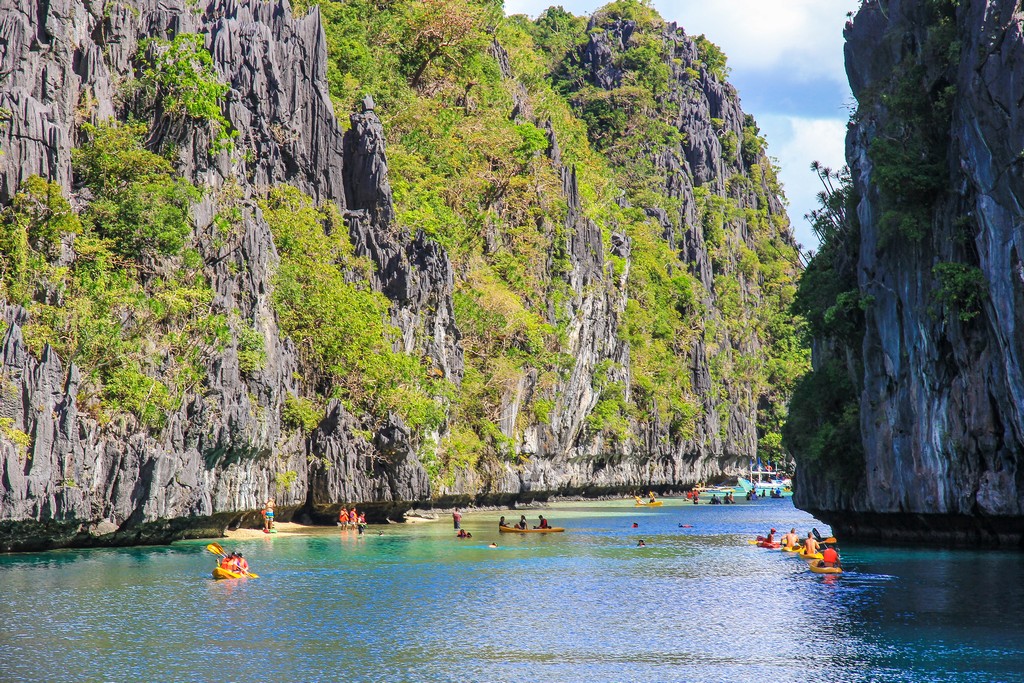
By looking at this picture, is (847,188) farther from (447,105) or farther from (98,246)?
(447,105)

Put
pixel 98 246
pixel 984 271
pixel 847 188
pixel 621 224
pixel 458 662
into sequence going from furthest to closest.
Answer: pixel 621 224 < pixel 847 188 < pixel 98 246 < pixel 984 271 < pixel 458 662

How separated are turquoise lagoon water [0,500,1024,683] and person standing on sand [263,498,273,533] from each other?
451cm

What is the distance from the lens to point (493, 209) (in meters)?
76.2

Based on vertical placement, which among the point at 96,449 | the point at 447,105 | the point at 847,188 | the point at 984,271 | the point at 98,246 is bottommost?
the point at 96,449

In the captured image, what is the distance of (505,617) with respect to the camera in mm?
28266

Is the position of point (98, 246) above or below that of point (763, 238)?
below

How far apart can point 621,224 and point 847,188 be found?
5576 centimetres

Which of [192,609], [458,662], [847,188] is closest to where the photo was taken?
[458,662]

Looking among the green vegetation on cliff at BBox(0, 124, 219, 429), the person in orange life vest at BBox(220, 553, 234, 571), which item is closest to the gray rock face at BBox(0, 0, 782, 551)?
the green vegetation on cliff at BBox(0, 124, 219, 429)

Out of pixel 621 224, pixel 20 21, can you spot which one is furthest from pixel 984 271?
pixel 621 224

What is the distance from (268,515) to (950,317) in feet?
100

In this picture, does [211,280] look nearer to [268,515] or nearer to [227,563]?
[268,515]

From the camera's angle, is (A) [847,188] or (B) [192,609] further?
(A) [847,188]

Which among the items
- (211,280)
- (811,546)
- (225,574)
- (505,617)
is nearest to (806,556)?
(811,546)
